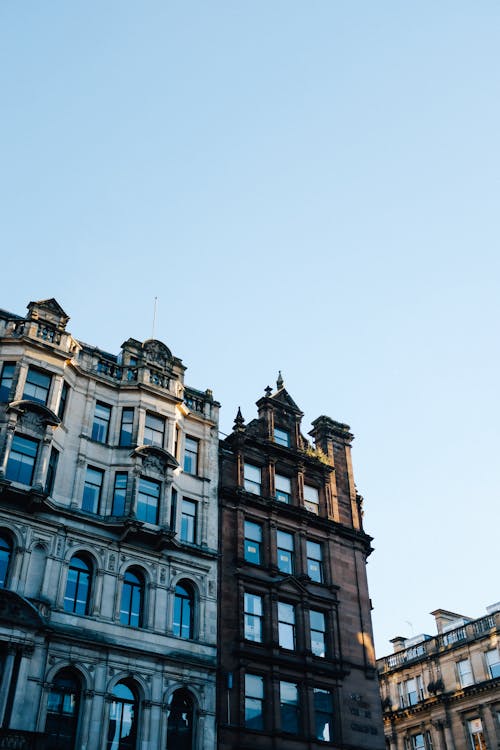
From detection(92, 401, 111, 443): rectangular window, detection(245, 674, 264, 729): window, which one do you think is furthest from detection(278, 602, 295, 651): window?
detection(92, 401, 111, 443): rectangular window

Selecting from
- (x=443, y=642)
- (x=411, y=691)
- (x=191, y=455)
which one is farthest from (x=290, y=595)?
(x=411, y=691)

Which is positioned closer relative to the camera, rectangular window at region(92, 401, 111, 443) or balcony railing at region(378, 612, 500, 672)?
rectangular window at region(92, 401, 111, 443)

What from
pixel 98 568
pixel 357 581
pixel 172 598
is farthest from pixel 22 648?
pixel 357 581

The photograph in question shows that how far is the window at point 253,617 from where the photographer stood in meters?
38.2

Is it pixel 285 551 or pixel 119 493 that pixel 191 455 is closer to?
pixel 119 493

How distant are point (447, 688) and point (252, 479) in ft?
89.7

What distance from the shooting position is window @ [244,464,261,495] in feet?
143

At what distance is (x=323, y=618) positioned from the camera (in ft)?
136

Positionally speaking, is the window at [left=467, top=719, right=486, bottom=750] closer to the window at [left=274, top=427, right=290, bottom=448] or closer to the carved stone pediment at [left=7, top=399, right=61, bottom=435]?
A: the window at [left=274, top=427, right=290, bottom=448]

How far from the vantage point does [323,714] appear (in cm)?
3844

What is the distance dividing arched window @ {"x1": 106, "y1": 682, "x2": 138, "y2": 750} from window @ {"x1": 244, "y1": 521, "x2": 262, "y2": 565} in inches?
380

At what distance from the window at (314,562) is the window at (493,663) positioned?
21.2 meters

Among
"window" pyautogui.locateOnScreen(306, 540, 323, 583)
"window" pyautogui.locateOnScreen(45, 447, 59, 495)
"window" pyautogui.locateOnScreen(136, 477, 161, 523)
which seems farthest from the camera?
"window" pyautogui.locateOnScreen(306, 540, 323, 583)

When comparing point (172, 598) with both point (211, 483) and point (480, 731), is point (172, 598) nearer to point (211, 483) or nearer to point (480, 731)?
point (211, 483)
